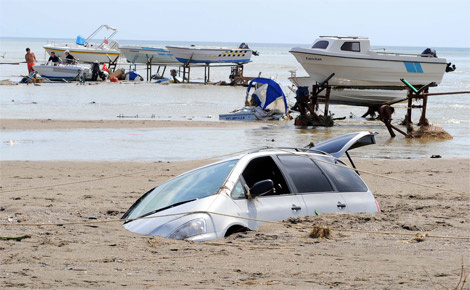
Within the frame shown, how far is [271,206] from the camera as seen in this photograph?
762cm

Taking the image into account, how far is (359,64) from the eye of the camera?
27312 mm

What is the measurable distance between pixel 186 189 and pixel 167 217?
59cm

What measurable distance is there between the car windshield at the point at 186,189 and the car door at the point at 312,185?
0.71 meters

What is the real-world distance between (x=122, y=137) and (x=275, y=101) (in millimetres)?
9247

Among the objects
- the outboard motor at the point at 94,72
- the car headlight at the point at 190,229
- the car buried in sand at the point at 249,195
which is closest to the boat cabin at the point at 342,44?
the car buried in sand at the point at 249,195

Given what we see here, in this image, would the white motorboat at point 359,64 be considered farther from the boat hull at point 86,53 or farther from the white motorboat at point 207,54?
the boat hull at point 86,53

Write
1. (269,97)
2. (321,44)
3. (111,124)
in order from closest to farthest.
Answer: (111,124)
(321,44)
(269,97)

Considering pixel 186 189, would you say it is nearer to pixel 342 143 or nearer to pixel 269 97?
pixel 342 143

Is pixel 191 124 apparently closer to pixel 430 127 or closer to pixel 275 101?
pixel 275 101

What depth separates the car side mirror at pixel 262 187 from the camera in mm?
7395

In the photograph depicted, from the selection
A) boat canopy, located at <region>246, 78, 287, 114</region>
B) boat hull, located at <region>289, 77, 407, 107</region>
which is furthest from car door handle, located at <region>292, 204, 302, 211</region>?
boat hull, located at <region>289, 77, 407, 107</region>

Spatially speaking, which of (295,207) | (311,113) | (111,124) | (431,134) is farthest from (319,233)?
(311,113)

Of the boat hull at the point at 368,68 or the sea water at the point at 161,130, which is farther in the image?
the boat hull at the point at 368,68

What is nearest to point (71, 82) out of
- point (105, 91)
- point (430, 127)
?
point (105, 91)
